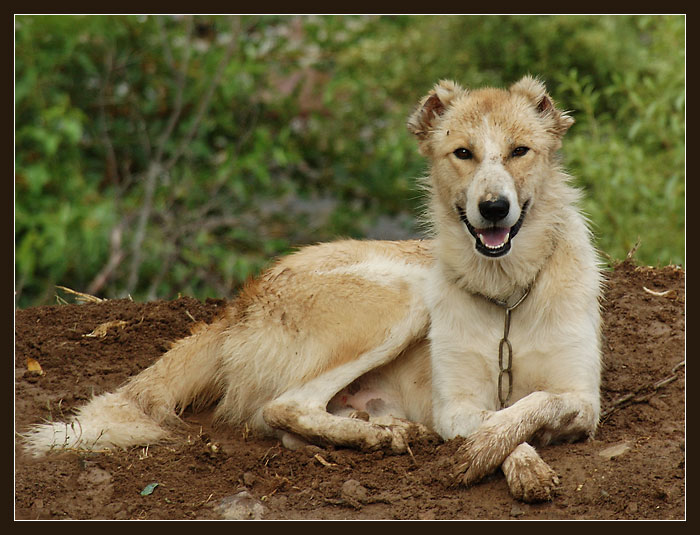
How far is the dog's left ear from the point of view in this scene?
4656 millimetres

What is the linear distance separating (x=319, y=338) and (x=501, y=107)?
1.54 metres

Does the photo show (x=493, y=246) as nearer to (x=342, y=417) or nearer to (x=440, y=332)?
(x=440, y=332)

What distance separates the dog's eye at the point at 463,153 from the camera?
4.42 metres

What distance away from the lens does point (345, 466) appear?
13.8ft

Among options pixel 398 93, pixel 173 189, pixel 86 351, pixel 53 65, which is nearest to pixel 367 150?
pixel 398 93

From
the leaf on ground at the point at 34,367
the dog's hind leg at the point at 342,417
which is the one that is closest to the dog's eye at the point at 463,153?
the dog's hind leg at the point at 342,417

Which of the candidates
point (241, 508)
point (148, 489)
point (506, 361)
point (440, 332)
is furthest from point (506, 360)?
point (148, 489)

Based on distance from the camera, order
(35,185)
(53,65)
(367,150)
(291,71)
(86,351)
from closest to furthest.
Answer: (86,351)
(35,185)
(53,65)
(291,71)
(367,150)

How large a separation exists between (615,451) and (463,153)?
5.24ft

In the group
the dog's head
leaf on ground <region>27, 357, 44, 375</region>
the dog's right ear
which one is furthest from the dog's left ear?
leaf on ground <region>27, 357, 44, 375</region>

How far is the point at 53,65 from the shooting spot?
8930 millimetres

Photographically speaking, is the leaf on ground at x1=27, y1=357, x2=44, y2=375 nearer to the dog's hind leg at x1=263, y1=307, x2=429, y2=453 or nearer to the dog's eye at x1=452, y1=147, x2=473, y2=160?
the dog's hind leg at x1=263, y1=307, x2=429, y2=453

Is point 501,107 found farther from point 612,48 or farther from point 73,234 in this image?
point 612,48

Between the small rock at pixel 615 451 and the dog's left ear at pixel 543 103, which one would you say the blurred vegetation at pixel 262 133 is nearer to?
the dog's left ear at pixel 543 103
